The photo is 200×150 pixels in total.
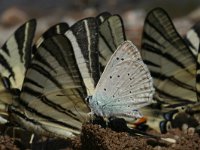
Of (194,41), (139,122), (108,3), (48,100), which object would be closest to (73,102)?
(48,100)

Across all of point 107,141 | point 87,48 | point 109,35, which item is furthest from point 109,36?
point 107,141

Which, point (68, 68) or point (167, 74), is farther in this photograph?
point (167, 74)

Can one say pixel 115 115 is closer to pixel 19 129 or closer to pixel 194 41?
pixel 19 129

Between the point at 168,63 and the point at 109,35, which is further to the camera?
the point at 168,63

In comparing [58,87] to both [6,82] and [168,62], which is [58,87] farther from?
[168,62]

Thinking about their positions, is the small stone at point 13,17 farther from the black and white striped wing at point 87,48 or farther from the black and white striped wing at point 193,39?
the black and white striped wing at point 87,48

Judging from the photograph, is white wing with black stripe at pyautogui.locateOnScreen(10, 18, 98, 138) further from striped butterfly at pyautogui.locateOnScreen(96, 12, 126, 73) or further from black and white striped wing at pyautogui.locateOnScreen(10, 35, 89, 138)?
striped butterfly at pyautogui.locateOnScreen(96, 12, 126, 73)
